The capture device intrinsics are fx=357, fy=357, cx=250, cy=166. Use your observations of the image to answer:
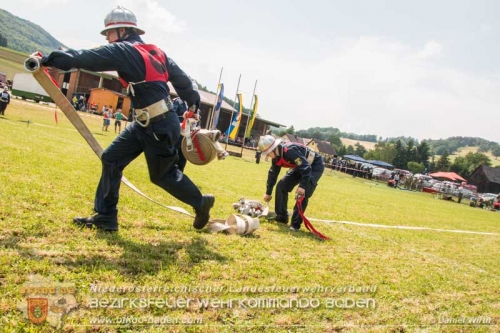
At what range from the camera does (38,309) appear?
246 centimetres

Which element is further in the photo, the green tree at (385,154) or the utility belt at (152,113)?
the green tree at (385,154)

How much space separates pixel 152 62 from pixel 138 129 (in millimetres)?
849

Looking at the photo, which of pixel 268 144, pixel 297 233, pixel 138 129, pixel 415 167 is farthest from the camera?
pixel 415 167

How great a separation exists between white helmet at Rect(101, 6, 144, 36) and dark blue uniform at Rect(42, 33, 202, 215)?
14cm

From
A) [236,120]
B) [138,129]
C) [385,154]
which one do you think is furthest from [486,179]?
[138,129]

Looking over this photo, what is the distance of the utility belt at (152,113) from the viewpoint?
422 cm

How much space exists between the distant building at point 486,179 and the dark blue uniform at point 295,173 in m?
95.7

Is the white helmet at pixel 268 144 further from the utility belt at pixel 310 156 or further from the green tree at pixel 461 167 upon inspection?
the green tree at pixel 461 167

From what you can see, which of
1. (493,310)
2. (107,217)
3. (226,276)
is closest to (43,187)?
(107,217)

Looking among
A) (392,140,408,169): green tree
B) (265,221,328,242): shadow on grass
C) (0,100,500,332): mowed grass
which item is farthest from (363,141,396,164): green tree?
(265,221,328,242): shadow on grass

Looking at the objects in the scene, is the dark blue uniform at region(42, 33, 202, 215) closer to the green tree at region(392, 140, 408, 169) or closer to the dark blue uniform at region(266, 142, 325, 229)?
the dark blue uniform at region(266, 142, 325, 229)

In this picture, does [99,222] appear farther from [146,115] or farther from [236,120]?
[236,120]

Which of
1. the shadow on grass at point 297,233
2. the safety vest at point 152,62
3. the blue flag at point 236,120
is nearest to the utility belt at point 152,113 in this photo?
the safety vest at point 152,62

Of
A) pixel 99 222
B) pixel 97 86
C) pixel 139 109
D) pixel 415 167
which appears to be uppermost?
pixel 97 86
